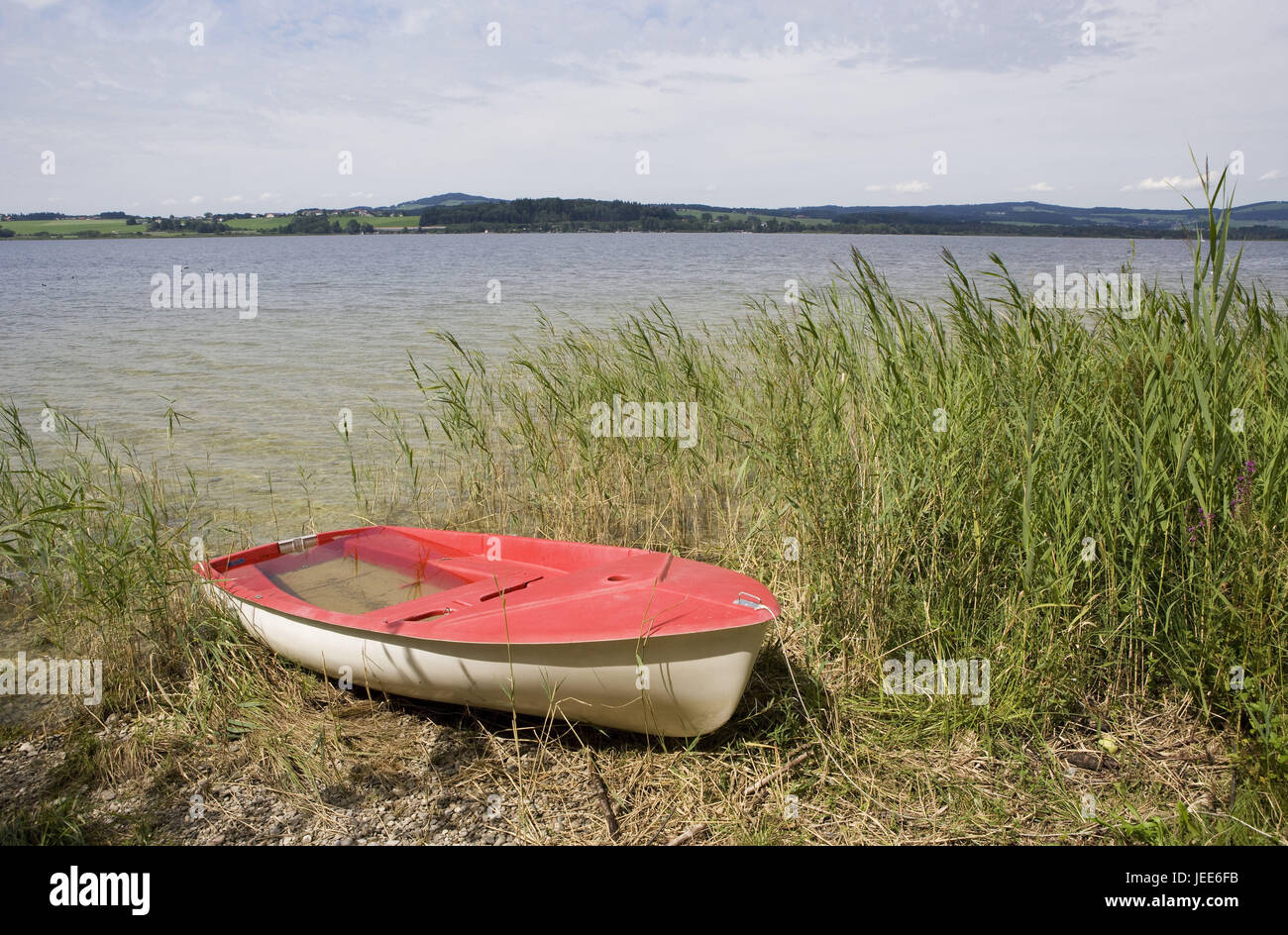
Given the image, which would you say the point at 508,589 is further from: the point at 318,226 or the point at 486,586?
the point at 318,226

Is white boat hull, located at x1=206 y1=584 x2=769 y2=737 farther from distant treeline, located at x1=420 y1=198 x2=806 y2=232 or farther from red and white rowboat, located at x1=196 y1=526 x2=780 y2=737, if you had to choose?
distant treeline, located at x1=420 y1=198 x2=806 y2=232

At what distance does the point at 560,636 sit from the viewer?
3.21 m

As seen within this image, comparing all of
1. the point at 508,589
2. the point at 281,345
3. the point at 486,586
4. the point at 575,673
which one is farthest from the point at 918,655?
the point at 281,345

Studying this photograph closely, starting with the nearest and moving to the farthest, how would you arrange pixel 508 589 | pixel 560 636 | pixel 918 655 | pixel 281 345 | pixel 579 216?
pixel 560 636, pixel 918 655, pixel 508 589, pixel 281 345, pixel 579 216

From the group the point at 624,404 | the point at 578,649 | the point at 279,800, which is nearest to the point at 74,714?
the point at 279,800

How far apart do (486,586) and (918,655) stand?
2078 millimetres

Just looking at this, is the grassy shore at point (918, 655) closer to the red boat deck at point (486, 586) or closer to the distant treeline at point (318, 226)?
the red boat deck at point (486, 586)

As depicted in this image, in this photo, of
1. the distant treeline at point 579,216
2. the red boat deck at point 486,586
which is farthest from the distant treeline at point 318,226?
the red boat deck at point 486,586

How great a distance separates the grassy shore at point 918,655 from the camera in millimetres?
3027

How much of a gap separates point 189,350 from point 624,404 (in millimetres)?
12172

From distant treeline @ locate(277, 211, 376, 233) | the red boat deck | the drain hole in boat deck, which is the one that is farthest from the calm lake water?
distant treeline @ locate(277, 211, 376, 233)

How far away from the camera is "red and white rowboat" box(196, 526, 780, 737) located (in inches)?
123

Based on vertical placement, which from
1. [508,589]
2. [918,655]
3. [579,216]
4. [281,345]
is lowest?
[918,655]
